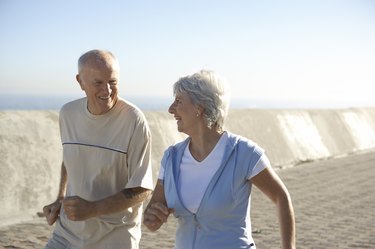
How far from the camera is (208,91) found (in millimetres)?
3004

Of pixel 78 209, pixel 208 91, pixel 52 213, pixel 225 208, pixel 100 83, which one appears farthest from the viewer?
pixel 52 213

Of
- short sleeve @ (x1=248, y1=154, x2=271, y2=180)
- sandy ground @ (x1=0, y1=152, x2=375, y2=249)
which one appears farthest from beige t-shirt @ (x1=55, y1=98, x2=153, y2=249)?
sandy ground @ (x1=0, y1=152, x2=375, y2=249)

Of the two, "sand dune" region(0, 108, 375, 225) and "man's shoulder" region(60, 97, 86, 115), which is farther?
"sand dune" region(0, 108, 375, 225)

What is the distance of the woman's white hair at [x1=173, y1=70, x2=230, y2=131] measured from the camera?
9.86ft

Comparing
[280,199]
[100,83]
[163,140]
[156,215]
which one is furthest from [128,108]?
[163,140]

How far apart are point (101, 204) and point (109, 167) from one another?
234 mm

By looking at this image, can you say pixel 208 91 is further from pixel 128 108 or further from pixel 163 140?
pixel 163 140

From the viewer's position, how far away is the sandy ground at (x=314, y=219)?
6895 mm

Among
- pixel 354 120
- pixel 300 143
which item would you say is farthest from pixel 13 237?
pixel 354 120

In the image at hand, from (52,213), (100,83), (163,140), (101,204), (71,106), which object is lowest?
(52,213)

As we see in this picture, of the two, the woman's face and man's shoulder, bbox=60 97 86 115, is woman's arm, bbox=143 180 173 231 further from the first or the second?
man's shoulder, bbox=60 97 86 115

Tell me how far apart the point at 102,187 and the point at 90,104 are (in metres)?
0.48

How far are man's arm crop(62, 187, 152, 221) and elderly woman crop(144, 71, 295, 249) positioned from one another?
0.20 meters

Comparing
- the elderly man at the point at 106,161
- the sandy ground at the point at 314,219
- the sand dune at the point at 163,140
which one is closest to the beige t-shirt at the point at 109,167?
the elderly man at the point at 106,161
